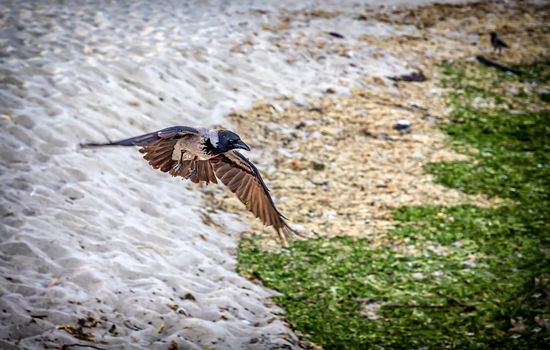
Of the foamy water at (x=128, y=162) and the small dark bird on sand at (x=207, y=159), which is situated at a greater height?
the small dark bird on sand at (x=207, y=159)

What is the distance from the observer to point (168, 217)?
23.0ft

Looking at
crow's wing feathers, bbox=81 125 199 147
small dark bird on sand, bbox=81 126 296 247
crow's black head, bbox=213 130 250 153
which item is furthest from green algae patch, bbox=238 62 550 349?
crow's wing feathers, bbox=81 125 199 147

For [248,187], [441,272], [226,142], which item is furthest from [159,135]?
[441,272]

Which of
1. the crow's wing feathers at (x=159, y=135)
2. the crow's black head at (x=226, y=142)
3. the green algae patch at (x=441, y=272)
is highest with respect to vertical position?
the crow's wing feathers at (x=159, y=135)

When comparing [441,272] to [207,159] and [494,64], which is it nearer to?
[207,159]

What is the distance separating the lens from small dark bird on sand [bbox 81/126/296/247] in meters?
4.30

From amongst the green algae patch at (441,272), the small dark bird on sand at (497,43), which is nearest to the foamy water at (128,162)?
the green algae patch at (441,272)

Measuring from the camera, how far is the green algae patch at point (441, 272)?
5.90 m

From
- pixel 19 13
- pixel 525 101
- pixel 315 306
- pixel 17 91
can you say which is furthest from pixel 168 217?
pixel 525 101

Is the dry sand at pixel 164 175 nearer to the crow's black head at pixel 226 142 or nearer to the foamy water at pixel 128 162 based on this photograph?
the foamy water at pixel 128 162

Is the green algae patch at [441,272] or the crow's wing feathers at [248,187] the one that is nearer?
the crow's wing feathers at [248,187]

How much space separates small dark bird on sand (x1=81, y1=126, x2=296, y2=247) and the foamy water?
3.55 ft

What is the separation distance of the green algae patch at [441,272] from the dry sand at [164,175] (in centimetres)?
26

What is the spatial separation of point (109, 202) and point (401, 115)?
185 inches
